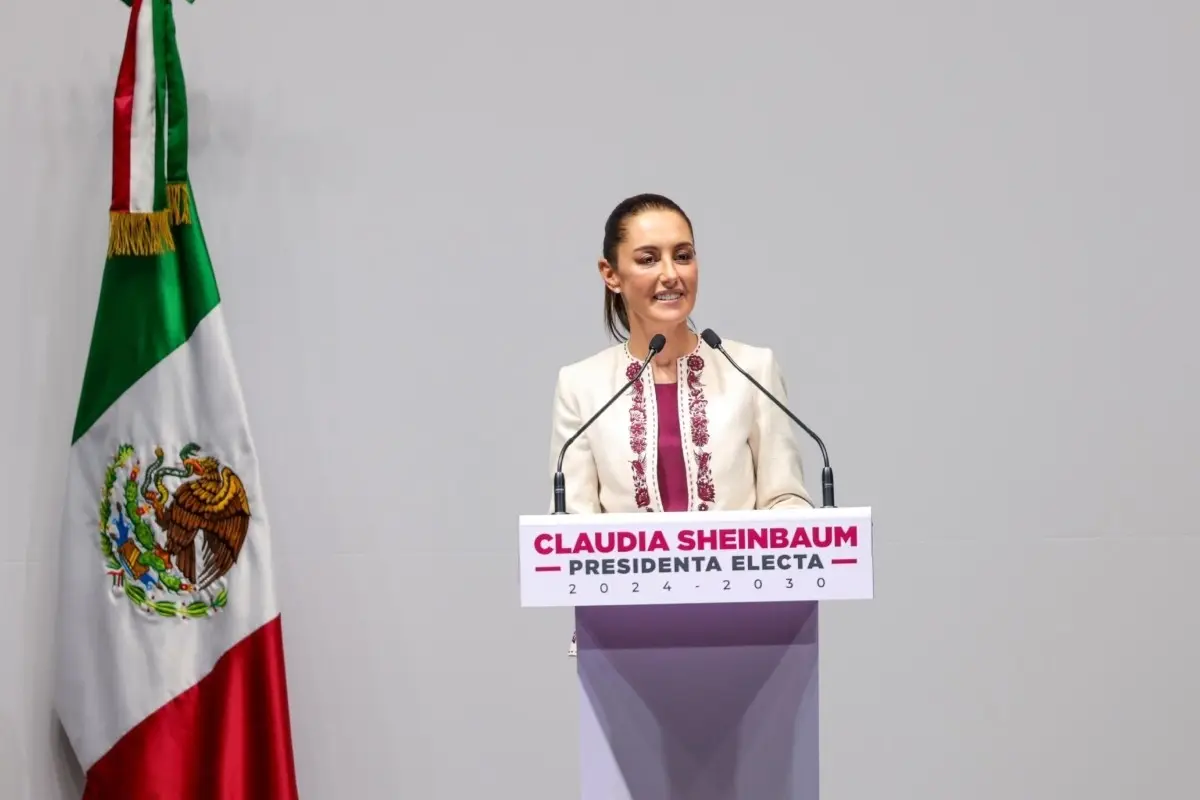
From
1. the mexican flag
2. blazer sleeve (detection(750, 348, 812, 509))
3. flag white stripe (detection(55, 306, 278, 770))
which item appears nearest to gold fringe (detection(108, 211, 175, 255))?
the mexican flag

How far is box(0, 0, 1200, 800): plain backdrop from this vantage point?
11.1ft

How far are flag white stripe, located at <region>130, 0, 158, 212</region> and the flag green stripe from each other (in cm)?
10

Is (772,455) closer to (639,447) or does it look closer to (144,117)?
(639,447)

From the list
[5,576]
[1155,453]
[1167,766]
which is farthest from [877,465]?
[5,576]

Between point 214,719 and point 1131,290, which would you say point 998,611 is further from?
point 214,719

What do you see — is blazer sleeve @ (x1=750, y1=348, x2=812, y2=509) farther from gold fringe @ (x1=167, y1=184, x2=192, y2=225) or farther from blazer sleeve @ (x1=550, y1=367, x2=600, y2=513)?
gold fringe @ (x1=167, y1=184, x2=192, y2=225)

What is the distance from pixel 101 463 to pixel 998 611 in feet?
7.12

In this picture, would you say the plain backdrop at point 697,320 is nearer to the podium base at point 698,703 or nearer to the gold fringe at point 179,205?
the gold fringe at point 179,205

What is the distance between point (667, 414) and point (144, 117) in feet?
5.00

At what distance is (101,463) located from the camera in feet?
10.6

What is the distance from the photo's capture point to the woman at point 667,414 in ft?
7.87

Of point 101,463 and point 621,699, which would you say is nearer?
point 621,699

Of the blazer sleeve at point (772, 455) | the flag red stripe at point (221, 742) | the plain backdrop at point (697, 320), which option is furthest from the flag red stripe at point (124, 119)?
the blazer sleeve at point (772, 455)

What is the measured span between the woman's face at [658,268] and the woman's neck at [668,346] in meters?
0.02
